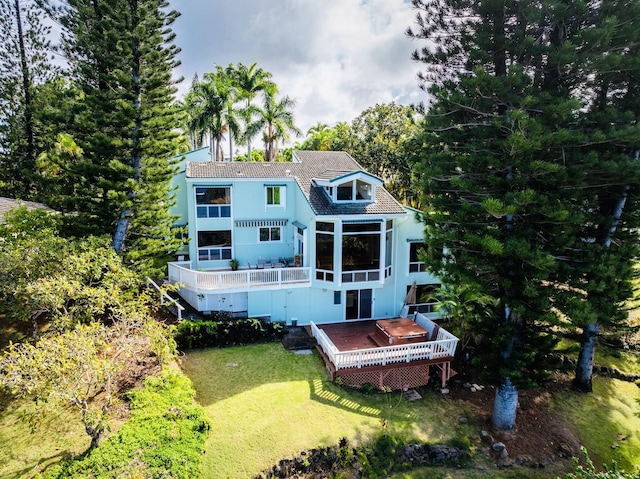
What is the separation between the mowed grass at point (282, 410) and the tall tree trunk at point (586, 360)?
554 centimetres

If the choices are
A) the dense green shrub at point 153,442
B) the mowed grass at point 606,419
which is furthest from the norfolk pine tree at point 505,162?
the dense green shrub at point 153,442

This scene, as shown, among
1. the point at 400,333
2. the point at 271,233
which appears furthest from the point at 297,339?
the point at 271,233

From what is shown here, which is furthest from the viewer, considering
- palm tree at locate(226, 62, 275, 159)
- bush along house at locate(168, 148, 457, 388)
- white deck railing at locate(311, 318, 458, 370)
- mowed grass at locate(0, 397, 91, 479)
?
palm tree at locate(226, 62, 275, 159)

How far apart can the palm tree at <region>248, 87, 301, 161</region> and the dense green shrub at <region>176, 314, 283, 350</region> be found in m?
21.2

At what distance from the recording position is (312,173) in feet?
66.4

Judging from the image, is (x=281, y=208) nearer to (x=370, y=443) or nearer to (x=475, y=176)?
(x=475, y=176)

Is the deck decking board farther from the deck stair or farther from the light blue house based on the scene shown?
the light blue house

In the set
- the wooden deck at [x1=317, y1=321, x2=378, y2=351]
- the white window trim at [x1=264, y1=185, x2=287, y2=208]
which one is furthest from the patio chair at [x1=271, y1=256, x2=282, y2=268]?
the wooden deck at [x1=317, y1=321, x2=378, y2=351]

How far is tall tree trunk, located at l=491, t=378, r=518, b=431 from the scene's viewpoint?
12.6 meters

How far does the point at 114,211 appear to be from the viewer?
656 inches

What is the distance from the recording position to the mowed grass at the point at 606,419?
1205 cm

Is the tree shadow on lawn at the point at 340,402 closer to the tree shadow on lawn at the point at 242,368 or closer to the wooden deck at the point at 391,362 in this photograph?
the tree shadow on lawn at the point at 242,368

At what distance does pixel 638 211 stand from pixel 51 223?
23240 mm

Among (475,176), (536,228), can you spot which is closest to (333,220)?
(475,176)
